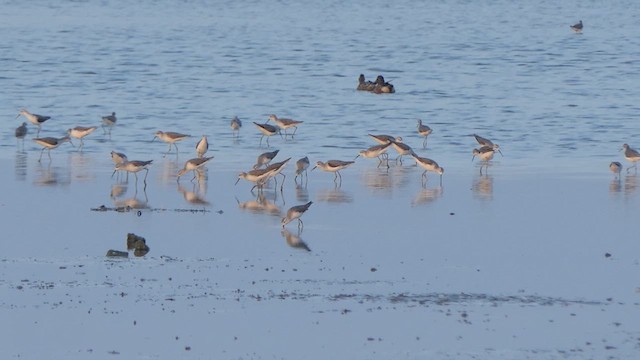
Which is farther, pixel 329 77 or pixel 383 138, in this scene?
pixel 329 77

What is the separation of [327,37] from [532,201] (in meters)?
33.8

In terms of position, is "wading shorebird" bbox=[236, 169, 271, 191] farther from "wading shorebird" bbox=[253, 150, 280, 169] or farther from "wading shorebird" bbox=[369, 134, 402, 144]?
"wading shorebird" bbox=[369, 134, 402, 144]

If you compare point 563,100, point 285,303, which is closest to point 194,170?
point 285,303

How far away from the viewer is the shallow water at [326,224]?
36.7ft

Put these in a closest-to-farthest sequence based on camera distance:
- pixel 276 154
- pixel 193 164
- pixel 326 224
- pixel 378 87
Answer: pixel 326 224 → pixel 193 164 → pixel 276 154 → pixel 378 87

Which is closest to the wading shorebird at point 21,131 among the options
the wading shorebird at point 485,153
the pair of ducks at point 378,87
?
the wading shorebird at point 485,153

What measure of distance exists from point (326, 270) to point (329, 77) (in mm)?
23514

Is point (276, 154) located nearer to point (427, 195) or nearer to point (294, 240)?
point (427, 195)

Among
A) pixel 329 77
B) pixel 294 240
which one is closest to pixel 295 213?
pixel 294 240

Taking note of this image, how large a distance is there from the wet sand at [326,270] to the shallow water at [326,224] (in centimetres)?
3

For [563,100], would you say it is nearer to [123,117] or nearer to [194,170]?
[123,117]

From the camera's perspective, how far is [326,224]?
1590 cm

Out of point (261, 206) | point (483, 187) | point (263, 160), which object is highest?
point (263, 160)

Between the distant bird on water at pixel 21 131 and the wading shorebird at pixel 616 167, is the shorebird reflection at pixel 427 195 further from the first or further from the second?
the distant bird on water at pixel 21 131
